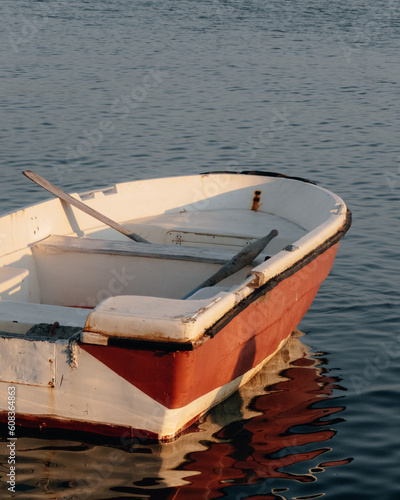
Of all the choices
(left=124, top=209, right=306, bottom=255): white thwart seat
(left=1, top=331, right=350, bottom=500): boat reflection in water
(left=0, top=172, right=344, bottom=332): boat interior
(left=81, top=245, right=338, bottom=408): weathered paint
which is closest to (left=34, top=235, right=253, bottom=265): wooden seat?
(left=0, top=172, right=344, bottom=332): boat interior

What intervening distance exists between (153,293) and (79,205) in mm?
1092

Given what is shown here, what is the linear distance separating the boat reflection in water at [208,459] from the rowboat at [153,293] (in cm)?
16

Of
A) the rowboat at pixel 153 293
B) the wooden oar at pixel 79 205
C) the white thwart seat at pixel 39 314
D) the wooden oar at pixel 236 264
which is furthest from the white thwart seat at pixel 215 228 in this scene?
the white thwart seat at pixel 39 314

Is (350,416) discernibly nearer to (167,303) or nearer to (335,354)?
(335,354)

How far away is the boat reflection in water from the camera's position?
192 inches

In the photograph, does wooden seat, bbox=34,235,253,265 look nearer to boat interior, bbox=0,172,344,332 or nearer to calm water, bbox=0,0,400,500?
boat interior, bbox=0,172,344,332

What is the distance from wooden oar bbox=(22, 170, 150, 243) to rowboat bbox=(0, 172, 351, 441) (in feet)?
0.04

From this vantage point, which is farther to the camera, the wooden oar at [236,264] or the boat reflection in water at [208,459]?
the wooden oar at [236,264]

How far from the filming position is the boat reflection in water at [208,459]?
16.0ft

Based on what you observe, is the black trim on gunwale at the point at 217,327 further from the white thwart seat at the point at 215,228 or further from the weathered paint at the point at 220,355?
the white thwart seat at the point at 215,228

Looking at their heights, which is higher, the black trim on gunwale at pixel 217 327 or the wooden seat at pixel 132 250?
the wooden seat at pixel 132 250

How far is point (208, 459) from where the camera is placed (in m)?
5.19

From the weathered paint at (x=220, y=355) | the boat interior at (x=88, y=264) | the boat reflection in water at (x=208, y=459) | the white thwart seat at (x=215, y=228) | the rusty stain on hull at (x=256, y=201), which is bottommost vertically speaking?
the boat reflection in water at (x=208, y=459)

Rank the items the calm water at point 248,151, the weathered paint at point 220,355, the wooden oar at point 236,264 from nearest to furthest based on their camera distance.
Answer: the weathered paint at point 220,355, the calm water at point 248,151, the wooden oar at point 236,264
